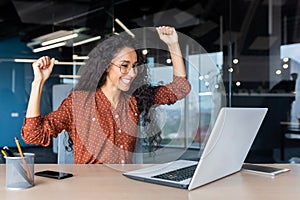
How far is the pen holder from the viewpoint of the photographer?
2.83 ft

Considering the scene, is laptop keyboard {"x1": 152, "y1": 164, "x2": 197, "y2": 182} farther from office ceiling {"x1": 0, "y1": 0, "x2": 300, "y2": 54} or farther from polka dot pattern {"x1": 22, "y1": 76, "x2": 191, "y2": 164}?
office ceiling {"x1": 0, "y1": 0, "x2": 300, "y2": 54}

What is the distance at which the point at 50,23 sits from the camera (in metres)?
4.62

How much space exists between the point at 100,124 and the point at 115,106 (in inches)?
3.4

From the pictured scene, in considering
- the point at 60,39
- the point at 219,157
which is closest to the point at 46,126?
the point at 219,157

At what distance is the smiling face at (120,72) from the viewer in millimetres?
1299

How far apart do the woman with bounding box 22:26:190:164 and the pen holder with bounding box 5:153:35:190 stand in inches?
13.8

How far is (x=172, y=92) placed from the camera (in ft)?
4.44

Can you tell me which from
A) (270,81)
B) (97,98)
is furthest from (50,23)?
(97,98)

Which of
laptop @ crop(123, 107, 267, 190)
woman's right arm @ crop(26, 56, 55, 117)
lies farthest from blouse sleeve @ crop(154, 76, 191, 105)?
woman's right arm @ crop(26, 56, 55, 117)

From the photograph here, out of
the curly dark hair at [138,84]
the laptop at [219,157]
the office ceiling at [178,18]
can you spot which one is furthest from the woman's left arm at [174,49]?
the office ceiling at [178,18]

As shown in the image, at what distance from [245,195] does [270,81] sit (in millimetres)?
4015

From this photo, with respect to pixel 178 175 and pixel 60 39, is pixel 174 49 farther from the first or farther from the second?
pixel 60 39

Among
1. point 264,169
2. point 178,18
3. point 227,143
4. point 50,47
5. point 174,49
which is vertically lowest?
point 264,169

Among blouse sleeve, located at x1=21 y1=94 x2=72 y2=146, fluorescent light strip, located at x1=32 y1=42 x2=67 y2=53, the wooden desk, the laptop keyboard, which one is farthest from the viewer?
fluorescent light strip, located at x1=32 y1=42 x2=67 y2=53
